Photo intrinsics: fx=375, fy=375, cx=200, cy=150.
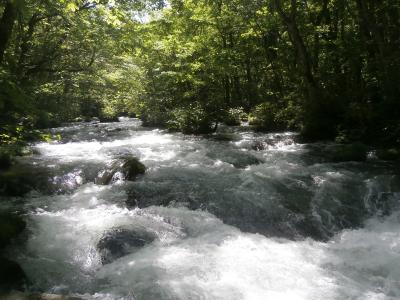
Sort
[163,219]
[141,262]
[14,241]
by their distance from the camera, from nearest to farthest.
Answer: [141,262], [14,241], [163,219]

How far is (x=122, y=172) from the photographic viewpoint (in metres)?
10.2

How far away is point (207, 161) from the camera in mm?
12172

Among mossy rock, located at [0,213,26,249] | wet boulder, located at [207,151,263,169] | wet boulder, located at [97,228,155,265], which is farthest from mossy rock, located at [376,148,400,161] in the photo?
mossy rock, located at [0,213,26,249]

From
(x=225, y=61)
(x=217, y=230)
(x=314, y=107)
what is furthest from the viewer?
(x=225, y=61)

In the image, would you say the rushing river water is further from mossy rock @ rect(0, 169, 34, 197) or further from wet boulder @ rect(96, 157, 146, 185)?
mossy rock @ rect(0, 169, 34, 197)

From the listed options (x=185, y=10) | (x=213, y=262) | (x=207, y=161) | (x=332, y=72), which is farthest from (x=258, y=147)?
(x=185, y=10)

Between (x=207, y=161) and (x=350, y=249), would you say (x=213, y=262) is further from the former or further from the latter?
(x=207, y=161)

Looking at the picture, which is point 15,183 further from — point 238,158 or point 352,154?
point 352,154

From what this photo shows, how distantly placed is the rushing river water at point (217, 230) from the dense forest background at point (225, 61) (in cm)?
207

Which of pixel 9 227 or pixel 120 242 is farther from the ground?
pixel 9 227

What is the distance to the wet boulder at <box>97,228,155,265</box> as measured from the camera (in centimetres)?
634

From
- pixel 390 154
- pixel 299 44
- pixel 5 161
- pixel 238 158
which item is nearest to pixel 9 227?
pixel 5 161

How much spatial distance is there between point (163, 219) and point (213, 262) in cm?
195

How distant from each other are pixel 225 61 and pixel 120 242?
15.0m
